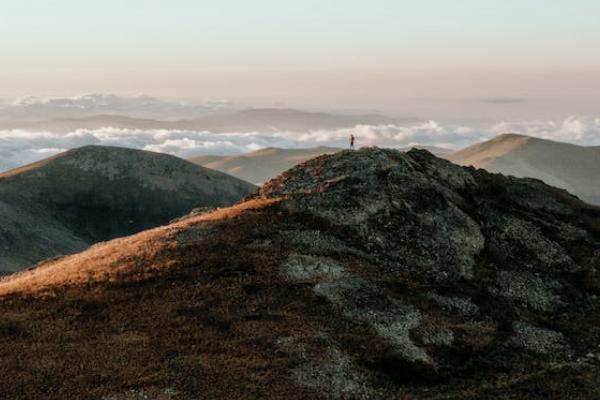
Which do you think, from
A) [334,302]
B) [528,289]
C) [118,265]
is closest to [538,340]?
[528,289]

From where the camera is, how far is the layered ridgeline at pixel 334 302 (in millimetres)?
41750

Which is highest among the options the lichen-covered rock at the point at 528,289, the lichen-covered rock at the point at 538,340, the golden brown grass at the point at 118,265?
the golden brown grass at the point at 118,265

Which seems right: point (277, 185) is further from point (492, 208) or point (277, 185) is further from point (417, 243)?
point (492, 208)

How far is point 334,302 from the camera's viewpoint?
5406 centimetres

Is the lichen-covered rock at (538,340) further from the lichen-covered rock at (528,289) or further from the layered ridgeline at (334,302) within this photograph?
the lichen-covered rock at (528,289)

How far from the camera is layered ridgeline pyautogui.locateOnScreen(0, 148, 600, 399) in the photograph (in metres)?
41.8

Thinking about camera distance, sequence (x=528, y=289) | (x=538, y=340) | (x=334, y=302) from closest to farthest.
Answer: (x=334, y=302) → (x=538, y=340) → (x=528, y=289)

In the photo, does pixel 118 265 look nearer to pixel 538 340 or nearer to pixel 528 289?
pixel 538 340

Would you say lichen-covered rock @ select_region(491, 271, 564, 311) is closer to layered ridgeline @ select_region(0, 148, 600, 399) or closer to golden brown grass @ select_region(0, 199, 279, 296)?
layered ridgeline @ select_region(0, 148, 600, 399)

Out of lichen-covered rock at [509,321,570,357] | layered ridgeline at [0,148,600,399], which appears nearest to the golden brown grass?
layered ridgeline at [0,148,600,399]

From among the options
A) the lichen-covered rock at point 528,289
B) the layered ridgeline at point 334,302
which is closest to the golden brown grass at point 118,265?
the layered ridgeline at point 334,302

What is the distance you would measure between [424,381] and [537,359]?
1270cm

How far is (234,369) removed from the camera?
41281 mm

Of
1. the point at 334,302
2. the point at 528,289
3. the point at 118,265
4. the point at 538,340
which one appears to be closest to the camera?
the point at 334,302
